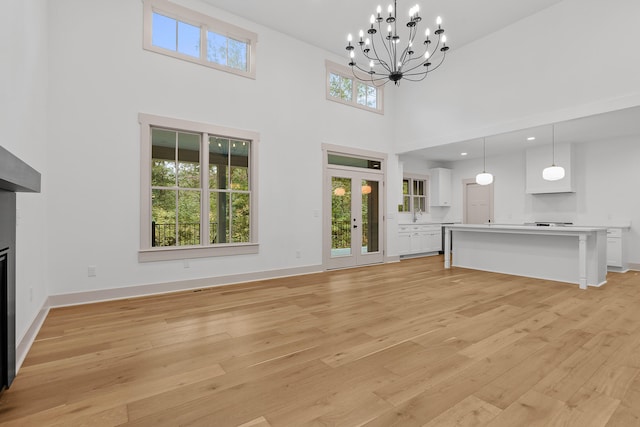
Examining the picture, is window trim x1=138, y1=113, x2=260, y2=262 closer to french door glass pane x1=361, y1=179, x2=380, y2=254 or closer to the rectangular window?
french door glass pane x1=361, y1=179, x2=380, y2=254

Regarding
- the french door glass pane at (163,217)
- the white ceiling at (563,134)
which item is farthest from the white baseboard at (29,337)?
the white ceiling at (563,134)

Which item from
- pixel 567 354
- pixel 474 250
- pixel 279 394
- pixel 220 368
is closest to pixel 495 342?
Result: pixel 567 354

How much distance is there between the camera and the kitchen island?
4.84 m

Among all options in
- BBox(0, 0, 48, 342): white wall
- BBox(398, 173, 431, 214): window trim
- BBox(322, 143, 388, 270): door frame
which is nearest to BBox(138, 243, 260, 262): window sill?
BBox(0, 0, 48, 342): white wall

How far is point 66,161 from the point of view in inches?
155

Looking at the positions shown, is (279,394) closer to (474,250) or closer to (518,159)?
(474,250)

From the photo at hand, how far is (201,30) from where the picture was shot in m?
4.94

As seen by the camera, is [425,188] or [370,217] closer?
[370,217]

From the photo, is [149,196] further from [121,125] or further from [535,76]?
[535,76]

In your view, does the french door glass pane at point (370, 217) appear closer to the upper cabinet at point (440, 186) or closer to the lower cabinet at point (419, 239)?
the lower cabinet at point (419, 239)

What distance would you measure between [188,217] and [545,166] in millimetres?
7632

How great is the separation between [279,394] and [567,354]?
7.40ft

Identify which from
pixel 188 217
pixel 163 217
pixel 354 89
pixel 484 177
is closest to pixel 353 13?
pixel 354 89

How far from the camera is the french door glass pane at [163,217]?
4.55 meters
